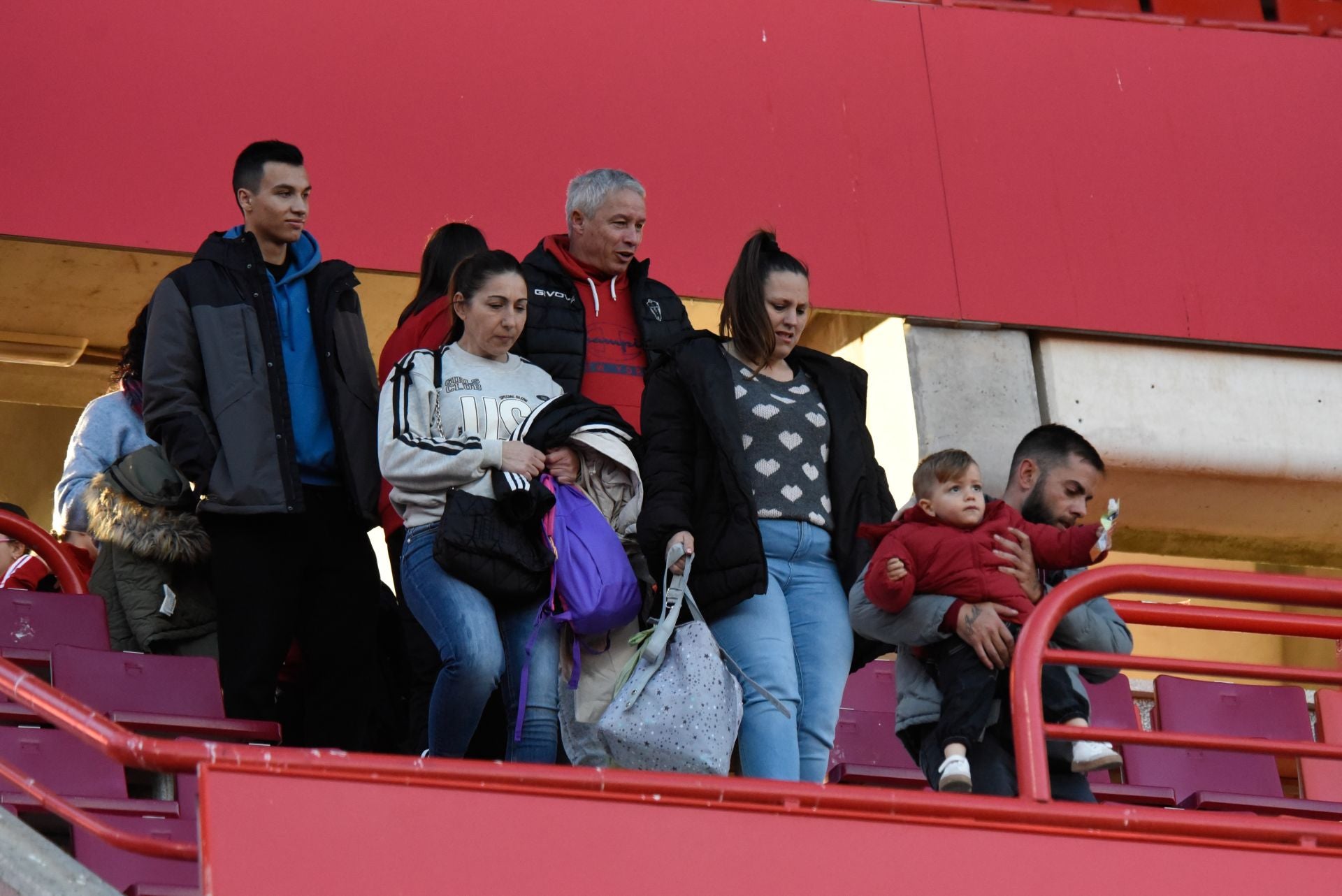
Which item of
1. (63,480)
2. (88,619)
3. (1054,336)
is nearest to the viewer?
(88,619)

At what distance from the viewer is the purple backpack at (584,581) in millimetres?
4297

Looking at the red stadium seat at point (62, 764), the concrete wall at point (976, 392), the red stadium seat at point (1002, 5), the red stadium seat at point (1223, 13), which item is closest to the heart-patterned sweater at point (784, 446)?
the red stadium seat at point (62, 764)

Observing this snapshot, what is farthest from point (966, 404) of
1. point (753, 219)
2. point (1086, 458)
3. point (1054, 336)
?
point (1086, 458)

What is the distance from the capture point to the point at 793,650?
4.36 m

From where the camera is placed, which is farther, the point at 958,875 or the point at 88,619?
Answer: the point at 88,619

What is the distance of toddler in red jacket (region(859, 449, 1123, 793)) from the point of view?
417cm

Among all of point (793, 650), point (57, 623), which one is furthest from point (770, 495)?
point (57, 623)

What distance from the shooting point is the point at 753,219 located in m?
8.08

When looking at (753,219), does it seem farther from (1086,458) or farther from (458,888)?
(458,888)

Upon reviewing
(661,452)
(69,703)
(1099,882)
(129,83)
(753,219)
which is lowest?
(1099,882)

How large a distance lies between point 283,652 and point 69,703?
1244 mm

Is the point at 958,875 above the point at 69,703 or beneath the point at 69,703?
beneath

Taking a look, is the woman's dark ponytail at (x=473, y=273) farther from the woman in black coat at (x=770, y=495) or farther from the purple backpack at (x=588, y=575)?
the purple backpack at (x=588, y=575)

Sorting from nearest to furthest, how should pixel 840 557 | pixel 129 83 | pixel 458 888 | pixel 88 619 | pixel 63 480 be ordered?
1. pixel 458 888
2. pixel 840 557
3. pixel 88 619
4. pixel 63 480
5. pixel 129 83
